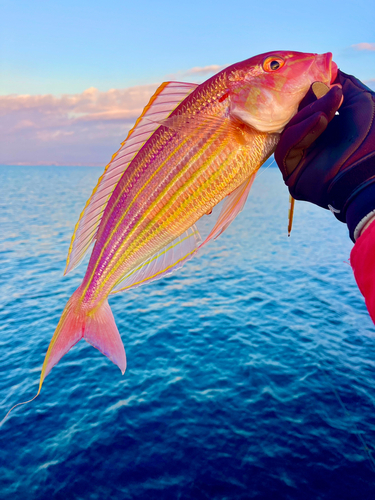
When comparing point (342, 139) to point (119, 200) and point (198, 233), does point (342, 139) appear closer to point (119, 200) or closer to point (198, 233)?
point (198, 233)

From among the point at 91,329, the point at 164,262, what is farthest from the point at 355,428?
the point at 91,329

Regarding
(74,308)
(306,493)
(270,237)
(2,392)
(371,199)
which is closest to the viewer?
(371,199)

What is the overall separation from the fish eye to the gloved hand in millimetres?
400

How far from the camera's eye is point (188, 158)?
3.41m

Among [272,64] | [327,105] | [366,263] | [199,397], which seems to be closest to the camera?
[366,263]

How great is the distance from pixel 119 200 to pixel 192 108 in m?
1.11

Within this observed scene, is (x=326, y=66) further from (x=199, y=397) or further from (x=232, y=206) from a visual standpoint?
(x=199, y=397)

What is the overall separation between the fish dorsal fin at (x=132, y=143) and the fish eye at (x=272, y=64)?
2.24 feet

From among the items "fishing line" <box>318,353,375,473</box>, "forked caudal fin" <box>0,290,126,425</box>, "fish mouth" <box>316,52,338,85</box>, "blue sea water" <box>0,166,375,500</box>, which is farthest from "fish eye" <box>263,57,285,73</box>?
"fishing line" <box>318,353,375,473</box>

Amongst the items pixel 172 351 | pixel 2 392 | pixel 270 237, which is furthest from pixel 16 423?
pixel 270 237

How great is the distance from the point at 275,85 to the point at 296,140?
24.7 inches

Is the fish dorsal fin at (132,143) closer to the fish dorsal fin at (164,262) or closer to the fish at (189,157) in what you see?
the fish at (189,157)

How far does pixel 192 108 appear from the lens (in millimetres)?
3348

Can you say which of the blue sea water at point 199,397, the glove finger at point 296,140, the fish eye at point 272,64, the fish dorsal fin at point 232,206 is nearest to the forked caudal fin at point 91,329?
the fish dorsal fin at point 232,206
